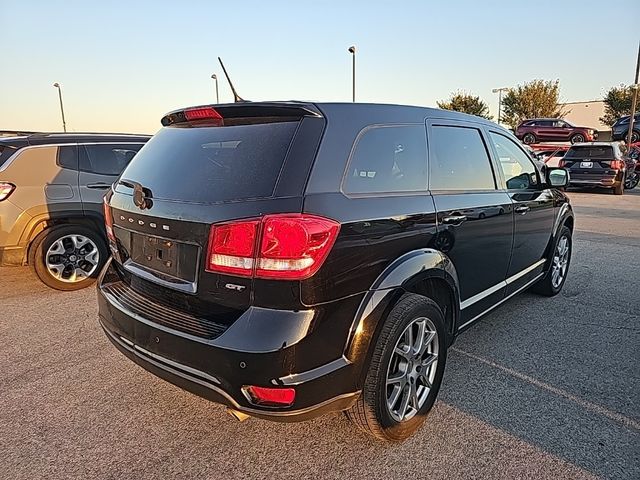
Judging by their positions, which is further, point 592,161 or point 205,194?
point 592,161

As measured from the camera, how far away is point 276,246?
6.40ft

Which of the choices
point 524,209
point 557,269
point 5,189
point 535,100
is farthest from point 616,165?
point 535,100

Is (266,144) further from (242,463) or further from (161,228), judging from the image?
(242,463)

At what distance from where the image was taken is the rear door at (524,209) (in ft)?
12.2

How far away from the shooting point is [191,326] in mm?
2123

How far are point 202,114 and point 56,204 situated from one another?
3.30 metres

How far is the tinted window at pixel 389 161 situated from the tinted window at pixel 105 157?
4.07 m

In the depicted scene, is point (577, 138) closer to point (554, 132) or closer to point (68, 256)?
point (554, 132)

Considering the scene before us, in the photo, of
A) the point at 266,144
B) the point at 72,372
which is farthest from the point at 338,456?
the point at 72,372

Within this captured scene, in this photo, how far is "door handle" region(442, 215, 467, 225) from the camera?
2.79 metres

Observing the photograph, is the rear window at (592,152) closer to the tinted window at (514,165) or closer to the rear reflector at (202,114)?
the tinted window at (514,165)

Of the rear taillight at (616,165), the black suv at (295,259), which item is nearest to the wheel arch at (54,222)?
the black suv at (295,259)

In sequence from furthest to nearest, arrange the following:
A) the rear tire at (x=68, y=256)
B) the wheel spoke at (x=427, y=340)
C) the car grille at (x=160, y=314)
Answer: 1. the rear tire at (x=68, y=256)
2. the wheel spoke at (x=427, y=340)
3. the car grille at (x=160, y=314)

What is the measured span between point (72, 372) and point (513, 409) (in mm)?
2854
